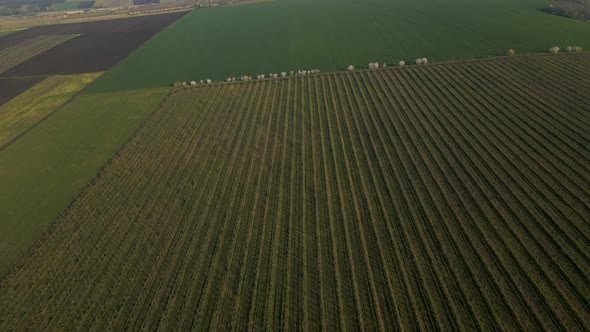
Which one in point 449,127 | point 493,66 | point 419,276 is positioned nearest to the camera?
point 419,276

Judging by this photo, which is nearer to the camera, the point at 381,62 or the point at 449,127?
the point at 449,127

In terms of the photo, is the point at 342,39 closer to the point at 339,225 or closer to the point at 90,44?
the point at 339,225

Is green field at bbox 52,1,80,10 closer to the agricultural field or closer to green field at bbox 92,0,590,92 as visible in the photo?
green field at bbox 92,0,590,92

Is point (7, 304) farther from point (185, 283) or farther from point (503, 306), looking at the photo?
point (503, 306)

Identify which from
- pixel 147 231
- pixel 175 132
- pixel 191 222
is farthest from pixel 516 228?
pixel 175 132

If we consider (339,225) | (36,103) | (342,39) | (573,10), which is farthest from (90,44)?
(573,10)

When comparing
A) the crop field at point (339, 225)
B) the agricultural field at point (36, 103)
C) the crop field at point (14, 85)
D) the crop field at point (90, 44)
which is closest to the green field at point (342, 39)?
the agricultural field at point (36, 103)

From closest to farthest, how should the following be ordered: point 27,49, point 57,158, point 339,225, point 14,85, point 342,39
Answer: point 339,225 < point 57,158 < point 14,85 < point 342,39 < point 27,49

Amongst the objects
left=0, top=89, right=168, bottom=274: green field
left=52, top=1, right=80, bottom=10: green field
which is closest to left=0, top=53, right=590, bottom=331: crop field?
left=0, top=89, right=168, bottom=274: green field
